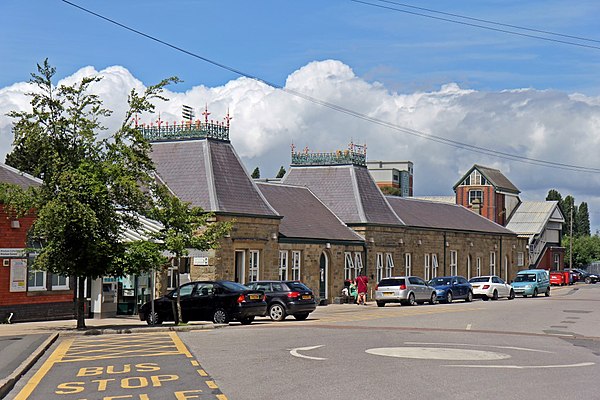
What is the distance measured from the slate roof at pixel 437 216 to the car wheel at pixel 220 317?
28.9 metres

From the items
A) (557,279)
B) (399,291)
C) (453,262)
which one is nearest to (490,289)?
(453,262)

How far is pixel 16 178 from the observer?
31312mm

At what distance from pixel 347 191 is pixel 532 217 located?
53.3m

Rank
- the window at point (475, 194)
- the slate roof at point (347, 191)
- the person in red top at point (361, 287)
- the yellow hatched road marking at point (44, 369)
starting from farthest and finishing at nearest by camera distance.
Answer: the window at point (475, 194) < the slate roof at point (347, 191) < the person in red top at point (361, 287) < the yellow hatched road marking at point (44, 369)

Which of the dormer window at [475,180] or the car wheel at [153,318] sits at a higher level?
Answer: the dormer window at [475,180]

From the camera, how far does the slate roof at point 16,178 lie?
30.6 m

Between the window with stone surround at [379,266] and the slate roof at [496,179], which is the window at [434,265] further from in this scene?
the slate roof at [496,179]

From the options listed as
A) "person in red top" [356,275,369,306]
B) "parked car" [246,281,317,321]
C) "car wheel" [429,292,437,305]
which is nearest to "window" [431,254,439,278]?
"car wheel" [429,292,437,305]

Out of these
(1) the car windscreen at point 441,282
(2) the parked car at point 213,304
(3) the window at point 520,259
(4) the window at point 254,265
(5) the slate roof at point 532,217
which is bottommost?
(2) the parked car at point 213,304

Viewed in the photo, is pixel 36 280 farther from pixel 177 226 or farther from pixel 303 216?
pixel 303 216

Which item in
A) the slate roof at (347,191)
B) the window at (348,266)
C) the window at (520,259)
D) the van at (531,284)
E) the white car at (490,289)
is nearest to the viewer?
the window at (348,266)

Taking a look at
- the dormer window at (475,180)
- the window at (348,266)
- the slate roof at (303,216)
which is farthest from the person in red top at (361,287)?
the dormer window at (475,180)

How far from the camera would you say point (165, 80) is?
2656 centimetres

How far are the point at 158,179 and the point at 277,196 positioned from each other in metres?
9.00
